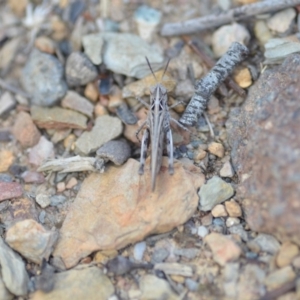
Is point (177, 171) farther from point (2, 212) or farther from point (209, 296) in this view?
point (2, 212)

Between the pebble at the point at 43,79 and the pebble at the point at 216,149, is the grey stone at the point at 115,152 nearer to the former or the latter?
the pebble at the point at 216,149

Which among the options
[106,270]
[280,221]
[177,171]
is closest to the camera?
[280,221]

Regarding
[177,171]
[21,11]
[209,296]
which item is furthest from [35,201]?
[21,11]

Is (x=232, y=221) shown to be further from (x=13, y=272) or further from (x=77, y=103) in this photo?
(x=77, y=103)

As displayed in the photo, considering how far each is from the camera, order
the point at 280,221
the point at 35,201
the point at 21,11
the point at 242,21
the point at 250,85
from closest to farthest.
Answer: the point at 280,221, the point at 35,201, the point at 250,85, the point at 242,21, the point at 21,11

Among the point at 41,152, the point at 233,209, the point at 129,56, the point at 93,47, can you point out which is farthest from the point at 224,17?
the point at 41,152

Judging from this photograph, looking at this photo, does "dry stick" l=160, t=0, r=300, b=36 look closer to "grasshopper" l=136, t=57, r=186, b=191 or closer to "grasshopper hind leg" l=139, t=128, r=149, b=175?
"grasshopper" l=136, t=57, r=186, b=191

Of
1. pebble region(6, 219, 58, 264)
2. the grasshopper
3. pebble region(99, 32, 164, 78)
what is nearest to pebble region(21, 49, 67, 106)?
pebble region(99, 32, 164, 78)
